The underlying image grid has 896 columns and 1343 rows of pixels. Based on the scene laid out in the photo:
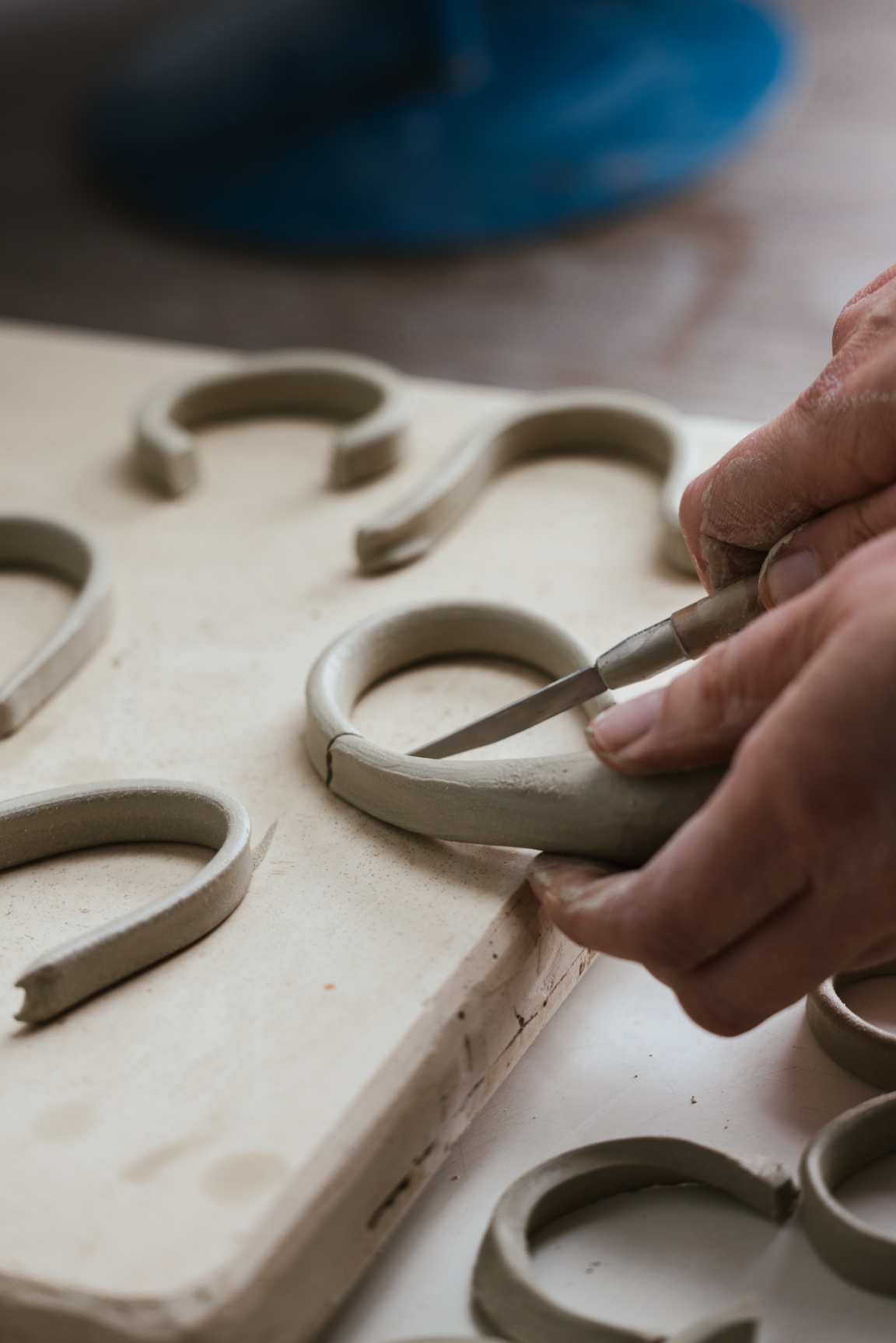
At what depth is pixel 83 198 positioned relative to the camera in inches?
122

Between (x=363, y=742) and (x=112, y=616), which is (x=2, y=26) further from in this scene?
(x=363, y=742)

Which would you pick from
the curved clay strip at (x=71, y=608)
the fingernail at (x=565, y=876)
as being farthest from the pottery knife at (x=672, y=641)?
the curved clay strip at (x=71, y=608)

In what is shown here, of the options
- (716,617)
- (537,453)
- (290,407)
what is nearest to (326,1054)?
(716,617)

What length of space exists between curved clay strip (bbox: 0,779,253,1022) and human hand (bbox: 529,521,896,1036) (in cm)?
24

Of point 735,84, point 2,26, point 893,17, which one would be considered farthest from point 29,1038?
point 2,26

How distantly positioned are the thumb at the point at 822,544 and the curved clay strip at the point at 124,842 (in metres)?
0.39

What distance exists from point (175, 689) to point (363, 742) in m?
0.25

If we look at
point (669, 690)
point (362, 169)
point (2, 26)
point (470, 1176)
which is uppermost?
point (2, 26)

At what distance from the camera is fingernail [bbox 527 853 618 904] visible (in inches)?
31.8

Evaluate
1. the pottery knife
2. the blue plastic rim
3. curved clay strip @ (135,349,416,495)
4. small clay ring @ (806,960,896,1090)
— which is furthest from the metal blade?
the blue plastic rim

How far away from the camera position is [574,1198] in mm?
799

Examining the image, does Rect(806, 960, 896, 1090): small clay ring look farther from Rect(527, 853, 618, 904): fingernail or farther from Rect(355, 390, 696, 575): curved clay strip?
Rect(355, 390, 696, 575): curved clay strip

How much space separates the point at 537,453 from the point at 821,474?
0.60 metres

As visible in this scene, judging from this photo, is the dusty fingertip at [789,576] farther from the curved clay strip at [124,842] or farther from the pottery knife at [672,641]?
the curved clay strip at [124,842]
